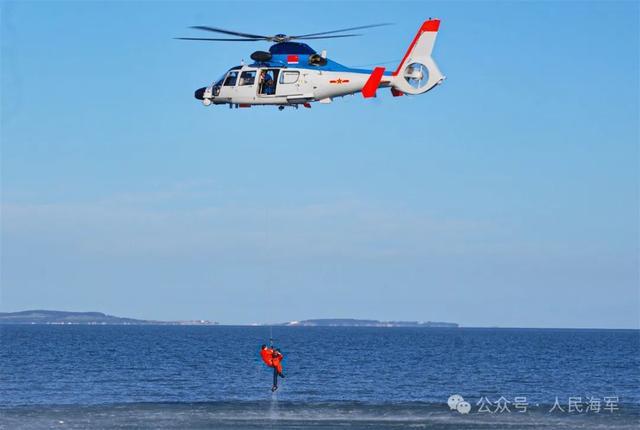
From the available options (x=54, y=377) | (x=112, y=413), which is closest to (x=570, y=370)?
(x=54, y=377)

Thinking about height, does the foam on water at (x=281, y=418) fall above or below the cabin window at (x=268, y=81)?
below

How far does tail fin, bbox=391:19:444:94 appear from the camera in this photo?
38678 mm

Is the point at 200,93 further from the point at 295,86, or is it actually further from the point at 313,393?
the point at 313,393

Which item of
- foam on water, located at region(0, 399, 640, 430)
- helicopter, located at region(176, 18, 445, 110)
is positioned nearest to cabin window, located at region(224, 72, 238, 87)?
helicopter, located at region(176, 18, 445, 110)

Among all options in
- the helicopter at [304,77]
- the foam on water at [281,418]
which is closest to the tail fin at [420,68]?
the helicopter at [304,77]

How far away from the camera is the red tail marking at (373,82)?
38969 millimetres

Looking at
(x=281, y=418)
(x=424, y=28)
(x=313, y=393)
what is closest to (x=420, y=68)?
(x=424, y=28)

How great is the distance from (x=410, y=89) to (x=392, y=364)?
61.2 metres

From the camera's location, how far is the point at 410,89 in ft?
128

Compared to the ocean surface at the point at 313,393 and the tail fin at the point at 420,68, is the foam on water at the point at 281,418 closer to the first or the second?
the ocean surface at the point at 313,393

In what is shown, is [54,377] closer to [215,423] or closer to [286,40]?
[215,423]

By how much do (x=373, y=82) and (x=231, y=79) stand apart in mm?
6539

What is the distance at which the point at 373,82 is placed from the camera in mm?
39031

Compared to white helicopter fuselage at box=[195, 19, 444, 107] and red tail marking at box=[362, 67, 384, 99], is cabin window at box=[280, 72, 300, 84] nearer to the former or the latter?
white helicopter fuselage at box=[195, 19, 444, 107]
